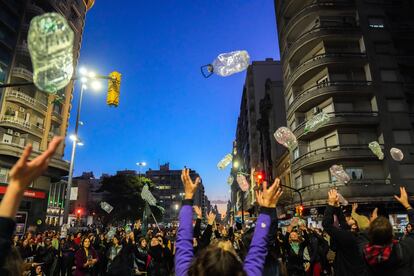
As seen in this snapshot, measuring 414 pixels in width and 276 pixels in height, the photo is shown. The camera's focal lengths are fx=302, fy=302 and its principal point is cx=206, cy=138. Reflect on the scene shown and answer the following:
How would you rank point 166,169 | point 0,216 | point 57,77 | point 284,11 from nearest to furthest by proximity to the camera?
point 0,216 → point 57,77 → point 284,11 → point 166,169

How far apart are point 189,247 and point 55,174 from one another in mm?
37425

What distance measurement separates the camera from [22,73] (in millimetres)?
31578

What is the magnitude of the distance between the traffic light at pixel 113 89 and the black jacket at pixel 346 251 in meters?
8.02

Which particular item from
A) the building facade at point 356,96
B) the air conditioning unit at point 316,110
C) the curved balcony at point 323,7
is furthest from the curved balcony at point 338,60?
the curved balcony at point 323,7

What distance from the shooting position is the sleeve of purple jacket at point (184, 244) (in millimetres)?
2301

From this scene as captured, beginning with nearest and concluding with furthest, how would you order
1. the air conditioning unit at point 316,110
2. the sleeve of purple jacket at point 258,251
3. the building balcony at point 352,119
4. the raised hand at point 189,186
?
the sleeve of purple jacket at point 258,251 → the raised hand at point 189,186 → the building balcony at point 352,119 → the air conditioning unit at point 316,110

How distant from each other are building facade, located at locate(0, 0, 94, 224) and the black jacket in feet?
105

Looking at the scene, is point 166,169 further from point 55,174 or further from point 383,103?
point 383,103

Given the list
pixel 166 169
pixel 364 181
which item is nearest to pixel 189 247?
pixel 364 181

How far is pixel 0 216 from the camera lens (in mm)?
1827

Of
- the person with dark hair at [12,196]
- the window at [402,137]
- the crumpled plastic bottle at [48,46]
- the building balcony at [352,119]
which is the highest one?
the building balcony at [352,119]

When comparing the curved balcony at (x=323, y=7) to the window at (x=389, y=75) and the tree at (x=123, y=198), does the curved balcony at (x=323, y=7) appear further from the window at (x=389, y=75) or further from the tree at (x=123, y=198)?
the tree at (x=123, y=198)

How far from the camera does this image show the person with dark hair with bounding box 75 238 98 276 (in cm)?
973

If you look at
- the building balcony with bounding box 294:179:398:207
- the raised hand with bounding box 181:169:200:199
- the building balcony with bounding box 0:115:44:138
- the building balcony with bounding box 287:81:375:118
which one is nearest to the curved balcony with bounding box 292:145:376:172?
the building balcony with bounding box 294:179:398:207
